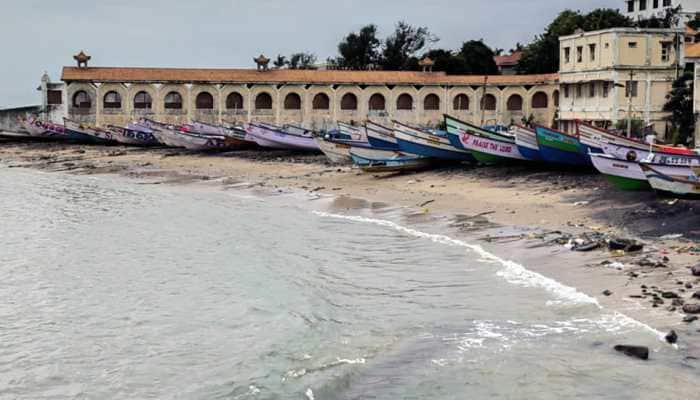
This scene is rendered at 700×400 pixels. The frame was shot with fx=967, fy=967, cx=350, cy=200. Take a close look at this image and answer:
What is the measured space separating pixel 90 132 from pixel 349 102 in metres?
17.4

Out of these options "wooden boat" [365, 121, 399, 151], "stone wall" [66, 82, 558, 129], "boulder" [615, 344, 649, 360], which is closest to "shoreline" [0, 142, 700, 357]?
"boulder" [615, 344, 649, 360]

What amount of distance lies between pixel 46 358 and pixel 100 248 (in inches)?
360

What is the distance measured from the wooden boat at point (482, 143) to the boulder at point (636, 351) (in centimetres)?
1904

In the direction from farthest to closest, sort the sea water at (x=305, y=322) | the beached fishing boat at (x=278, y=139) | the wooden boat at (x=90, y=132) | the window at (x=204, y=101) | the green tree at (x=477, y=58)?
the green tree at (x=477, y=58), the window at (x=204, y=101), the wooden boat at (x=90, y=132), the beached fishing boat at (x=278, y=139), the sea water at (x=305, y=322)

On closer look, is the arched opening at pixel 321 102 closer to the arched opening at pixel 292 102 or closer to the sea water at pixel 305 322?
the arched opening at pixel 292 102

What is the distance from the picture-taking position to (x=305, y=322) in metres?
13.2

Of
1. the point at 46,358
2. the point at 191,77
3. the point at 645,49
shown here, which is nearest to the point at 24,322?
the point at 46,358

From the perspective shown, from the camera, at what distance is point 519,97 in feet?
213

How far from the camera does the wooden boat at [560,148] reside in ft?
88.5

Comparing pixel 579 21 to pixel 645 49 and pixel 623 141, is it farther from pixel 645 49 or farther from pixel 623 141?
pixel 623 141

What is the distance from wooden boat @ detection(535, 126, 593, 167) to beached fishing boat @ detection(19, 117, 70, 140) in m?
36.9

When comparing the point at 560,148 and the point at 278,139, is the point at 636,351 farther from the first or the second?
the point at 278,139

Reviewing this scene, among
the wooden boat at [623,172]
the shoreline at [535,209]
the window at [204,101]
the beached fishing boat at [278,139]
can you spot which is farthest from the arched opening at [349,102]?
the wooden boat at [623,172]

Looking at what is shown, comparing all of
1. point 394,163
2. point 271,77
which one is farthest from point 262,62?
point 394,163
